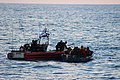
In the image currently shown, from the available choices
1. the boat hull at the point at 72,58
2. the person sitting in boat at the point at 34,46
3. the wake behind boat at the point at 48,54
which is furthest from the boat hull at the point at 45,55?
the boat hull at the point at 72,58

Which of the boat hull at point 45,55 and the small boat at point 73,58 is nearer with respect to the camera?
the small boat at point 73,58

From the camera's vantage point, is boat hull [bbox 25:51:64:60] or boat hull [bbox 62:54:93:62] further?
boat hull [bbox 25:51:64:60]

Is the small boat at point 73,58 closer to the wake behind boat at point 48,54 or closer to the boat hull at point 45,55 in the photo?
the wake behind boat at point 48,54

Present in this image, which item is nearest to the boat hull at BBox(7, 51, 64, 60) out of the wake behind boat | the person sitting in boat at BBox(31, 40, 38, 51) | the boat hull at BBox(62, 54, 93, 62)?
the wake behind boat

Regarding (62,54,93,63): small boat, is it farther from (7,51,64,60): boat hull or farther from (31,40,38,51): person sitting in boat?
(31,40,38,51): person sitting in boat

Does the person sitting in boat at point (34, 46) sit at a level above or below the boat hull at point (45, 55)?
above

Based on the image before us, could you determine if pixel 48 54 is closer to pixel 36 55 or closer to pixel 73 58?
pixel 36 55

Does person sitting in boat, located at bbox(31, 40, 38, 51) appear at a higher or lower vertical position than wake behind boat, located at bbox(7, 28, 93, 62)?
higher

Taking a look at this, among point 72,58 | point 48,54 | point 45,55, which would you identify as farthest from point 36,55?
point 72,58

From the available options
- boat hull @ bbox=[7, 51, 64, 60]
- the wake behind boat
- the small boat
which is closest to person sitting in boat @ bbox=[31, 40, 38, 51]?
the wake behind boat

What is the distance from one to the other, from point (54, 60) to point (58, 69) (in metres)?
4.51

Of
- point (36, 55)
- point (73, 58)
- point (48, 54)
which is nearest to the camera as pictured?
point (73, 58)

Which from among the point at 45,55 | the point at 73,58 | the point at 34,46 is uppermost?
the point at 34,46

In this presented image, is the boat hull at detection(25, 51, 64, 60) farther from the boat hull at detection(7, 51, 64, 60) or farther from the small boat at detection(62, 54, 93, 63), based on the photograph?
the small boat at detection(62, 54, 93, 63)
